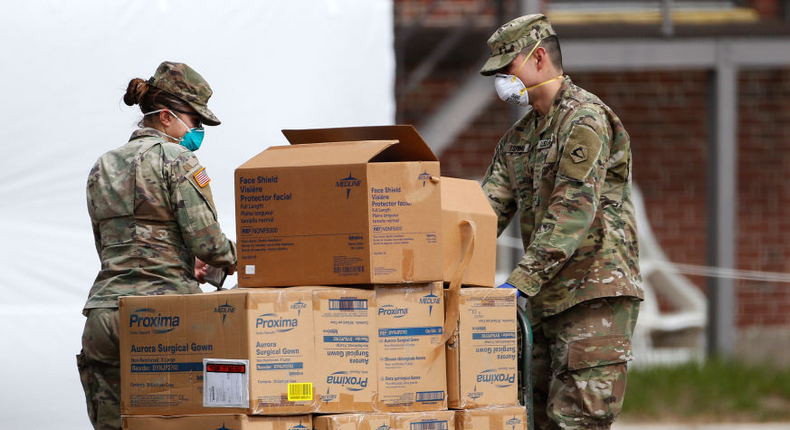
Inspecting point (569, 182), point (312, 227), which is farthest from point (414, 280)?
point (569, 182)

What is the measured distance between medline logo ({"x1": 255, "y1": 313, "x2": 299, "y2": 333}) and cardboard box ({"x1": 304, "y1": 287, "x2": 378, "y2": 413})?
0.07 m

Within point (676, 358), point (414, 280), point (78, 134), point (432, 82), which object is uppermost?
point (432, 82)

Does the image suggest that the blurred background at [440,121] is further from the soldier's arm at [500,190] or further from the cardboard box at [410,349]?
the cardboard box at [410,349]

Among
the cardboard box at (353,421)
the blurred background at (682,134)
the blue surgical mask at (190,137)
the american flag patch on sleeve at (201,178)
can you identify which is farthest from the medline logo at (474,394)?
the blurred background at (682,134)

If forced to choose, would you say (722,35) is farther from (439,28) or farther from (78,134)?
(78,134)

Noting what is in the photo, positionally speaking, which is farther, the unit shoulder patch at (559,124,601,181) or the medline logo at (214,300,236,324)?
the unit shoulder patch at (559,124,601,181)

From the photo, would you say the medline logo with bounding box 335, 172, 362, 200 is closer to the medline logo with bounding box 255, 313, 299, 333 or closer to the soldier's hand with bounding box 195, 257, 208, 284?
the medline logo with bounding box 255, 313, 299, 333

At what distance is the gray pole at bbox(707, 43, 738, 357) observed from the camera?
A: 6.75m

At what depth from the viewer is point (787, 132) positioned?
8250mm

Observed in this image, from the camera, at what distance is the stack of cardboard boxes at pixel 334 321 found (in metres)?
2.77

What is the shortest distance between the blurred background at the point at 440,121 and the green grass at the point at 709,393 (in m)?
0.01

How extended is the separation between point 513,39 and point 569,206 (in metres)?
0.61

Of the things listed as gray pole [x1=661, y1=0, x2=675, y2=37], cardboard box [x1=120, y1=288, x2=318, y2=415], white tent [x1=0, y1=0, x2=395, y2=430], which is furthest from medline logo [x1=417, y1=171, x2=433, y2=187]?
gray pole [x1=661, y1=0, x2=675, y2=37]

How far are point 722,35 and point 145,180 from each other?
474cm
